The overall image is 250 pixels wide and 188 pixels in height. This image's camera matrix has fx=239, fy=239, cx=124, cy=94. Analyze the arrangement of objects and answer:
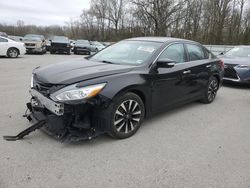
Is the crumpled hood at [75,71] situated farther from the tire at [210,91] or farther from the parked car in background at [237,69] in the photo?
the parked car in background at [237,69]

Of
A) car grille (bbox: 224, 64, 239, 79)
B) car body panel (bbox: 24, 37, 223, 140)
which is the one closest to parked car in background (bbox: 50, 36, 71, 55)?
car grille (bbox: 224, 64, 239, 79)

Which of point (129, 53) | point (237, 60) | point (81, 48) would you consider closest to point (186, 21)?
point (81, 48)

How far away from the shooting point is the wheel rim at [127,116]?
3.57m

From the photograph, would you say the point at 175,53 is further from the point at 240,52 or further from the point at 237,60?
the point at 240,52

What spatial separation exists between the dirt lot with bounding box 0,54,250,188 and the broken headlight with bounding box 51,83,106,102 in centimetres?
A: 70

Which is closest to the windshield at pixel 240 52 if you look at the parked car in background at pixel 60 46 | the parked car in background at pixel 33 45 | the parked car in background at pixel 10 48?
the parked car in background at pixel 10 48

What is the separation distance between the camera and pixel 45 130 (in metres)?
3.49

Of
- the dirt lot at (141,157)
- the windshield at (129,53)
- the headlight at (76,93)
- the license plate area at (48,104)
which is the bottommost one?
the dirt lot at (141,157)

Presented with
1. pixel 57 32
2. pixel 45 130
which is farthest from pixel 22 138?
pixel 57 32

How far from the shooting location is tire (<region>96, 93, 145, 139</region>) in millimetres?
3398

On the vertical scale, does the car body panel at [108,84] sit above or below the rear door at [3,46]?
below

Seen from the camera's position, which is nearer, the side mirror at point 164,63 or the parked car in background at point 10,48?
the side mirror at point 164,63

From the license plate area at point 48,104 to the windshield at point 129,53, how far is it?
136cm

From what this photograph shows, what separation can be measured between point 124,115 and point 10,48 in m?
13.3
